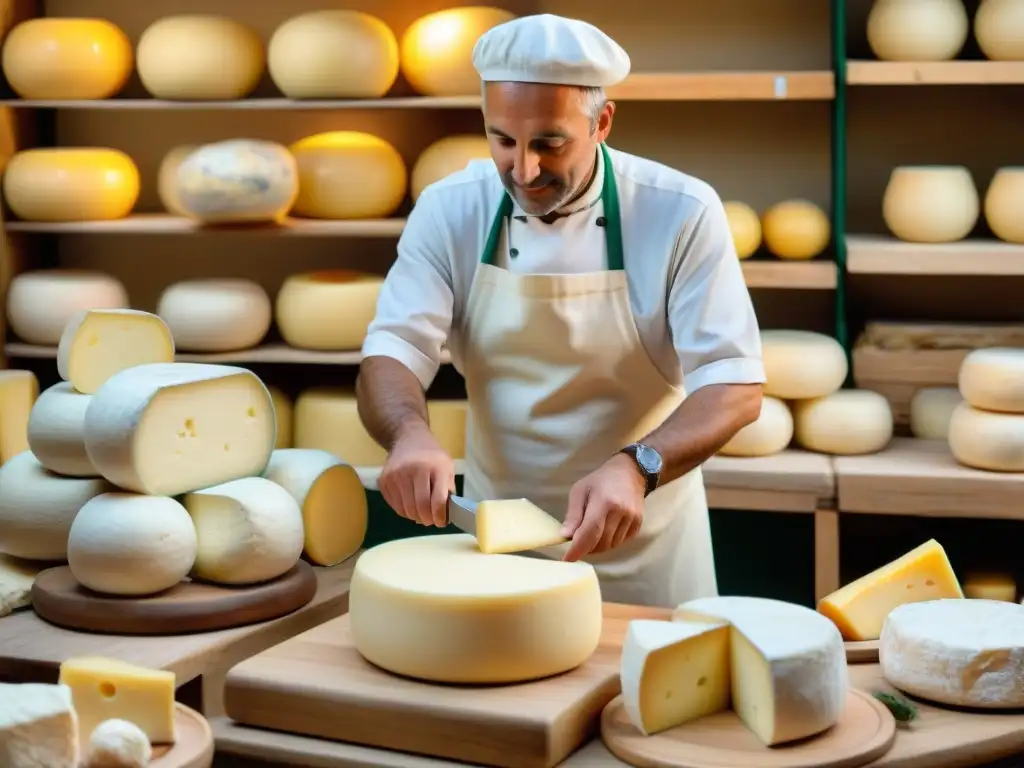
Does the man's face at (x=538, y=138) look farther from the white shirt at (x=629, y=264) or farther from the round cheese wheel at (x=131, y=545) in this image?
the round cheese wheel at (x=131, y=545)

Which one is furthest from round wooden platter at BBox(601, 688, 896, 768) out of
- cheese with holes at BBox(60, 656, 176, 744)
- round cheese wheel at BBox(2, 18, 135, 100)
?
round cheese wheel at BBox(2, 18, 135, 100)

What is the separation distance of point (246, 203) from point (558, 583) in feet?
7.11

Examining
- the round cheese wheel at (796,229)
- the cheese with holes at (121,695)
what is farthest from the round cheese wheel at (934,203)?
the cheese with holes at (121,695)

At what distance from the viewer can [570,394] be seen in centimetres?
236

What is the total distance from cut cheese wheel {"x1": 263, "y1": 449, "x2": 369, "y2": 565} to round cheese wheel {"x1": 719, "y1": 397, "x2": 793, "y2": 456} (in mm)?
1410

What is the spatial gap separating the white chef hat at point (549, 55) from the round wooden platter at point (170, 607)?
2.71ft

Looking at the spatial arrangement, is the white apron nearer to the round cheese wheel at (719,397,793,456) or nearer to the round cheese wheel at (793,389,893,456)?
the round cheese wheel at (719,397,793,456)

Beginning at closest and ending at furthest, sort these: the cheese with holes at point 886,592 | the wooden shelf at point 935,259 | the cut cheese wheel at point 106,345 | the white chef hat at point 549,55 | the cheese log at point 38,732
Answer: the cheese log at point 38,732 < the cheese with holes at point 886,592 < the white chef hat at point 549,55 < the cut cheese wheel at point 106,345 < the wooden shelf at point 935,259

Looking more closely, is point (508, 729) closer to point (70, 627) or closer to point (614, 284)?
point (70, 627)

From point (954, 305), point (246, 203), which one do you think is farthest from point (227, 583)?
point (954, 305)

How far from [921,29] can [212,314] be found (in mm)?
Answer: 1982

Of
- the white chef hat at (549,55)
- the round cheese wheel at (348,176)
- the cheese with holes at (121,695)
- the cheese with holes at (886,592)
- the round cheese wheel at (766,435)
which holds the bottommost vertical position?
the round cheese wheel at (766,435)

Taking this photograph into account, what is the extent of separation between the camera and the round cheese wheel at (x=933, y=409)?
11.8 feet

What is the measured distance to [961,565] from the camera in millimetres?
3631
